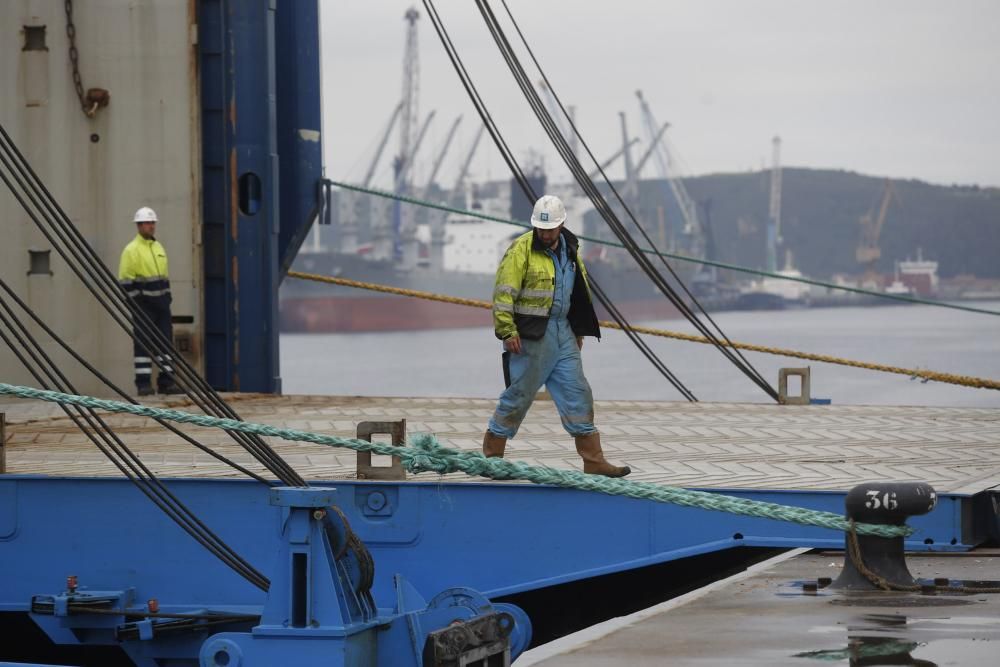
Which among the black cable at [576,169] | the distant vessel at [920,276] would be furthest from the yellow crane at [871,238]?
the black cable at [576,169]

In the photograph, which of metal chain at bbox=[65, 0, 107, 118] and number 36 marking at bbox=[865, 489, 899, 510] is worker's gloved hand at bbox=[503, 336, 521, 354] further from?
metal chain at bbox=[65, 0, 107, 118]

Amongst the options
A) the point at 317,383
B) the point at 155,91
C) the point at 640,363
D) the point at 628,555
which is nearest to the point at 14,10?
the point at 155,91

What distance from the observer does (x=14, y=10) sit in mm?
13055

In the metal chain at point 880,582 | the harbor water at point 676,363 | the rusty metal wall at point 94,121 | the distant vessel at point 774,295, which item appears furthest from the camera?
the distant vessel at point 774,295

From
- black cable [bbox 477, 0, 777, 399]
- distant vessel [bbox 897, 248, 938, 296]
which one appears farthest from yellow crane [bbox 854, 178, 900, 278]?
black cable [bbox 477, 0, 777, 399]

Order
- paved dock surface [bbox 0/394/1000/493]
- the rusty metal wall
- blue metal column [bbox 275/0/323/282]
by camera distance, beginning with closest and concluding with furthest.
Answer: paved dock surface [bbox 0/394/1000/493], the rusty metal wall, blue metal column [bbox 275/0/323/282]

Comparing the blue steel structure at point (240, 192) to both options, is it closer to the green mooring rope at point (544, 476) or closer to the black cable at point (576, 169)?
the black cable at point (576, 169)

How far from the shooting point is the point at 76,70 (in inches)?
508

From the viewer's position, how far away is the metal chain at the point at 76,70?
1291 centimetres

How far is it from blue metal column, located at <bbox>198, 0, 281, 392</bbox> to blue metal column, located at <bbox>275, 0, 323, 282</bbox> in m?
0.66

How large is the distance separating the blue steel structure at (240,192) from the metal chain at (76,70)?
0.88 meters

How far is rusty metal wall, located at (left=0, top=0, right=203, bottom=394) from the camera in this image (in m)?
13.0

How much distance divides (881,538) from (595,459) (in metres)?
1.96

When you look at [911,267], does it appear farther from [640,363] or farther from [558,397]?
[558,397]
